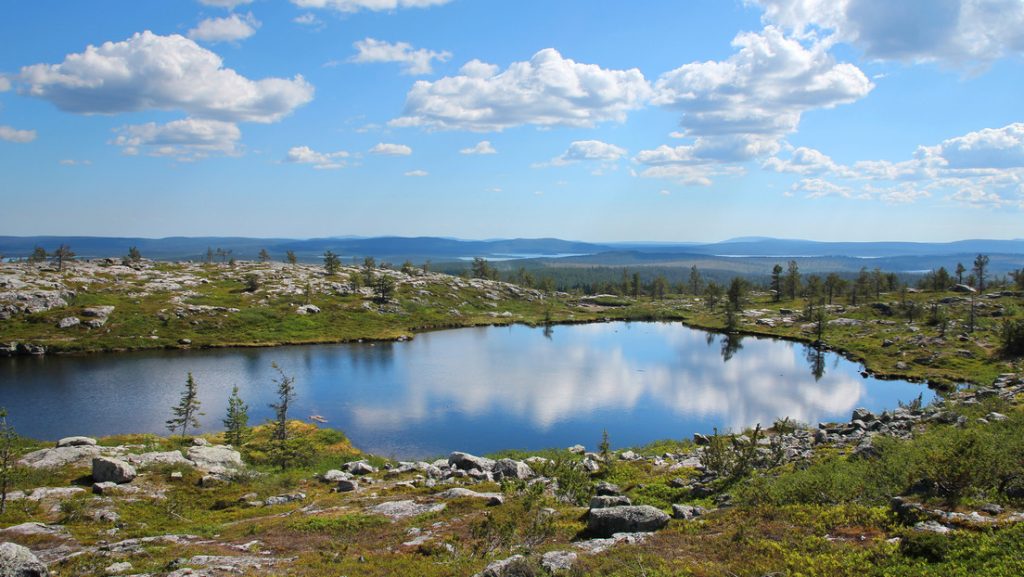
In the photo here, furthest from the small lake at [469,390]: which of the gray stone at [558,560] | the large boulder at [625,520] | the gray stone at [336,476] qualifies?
the gray stone at [558,560]

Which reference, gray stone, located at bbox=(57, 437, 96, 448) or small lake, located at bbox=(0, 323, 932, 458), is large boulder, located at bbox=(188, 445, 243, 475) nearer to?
gray stone, located at bbox=(57, 437, 96, 448)

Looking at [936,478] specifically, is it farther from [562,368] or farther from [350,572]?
[562,368]

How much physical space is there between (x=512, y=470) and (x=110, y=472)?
81.9ft

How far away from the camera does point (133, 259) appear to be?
187750 millimetres

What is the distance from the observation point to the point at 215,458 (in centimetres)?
3925

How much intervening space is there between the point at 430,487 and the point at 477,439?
22.9 metres

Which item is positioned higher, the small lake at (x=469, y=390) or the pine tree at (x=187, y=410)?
the pine tree at (x=187, y=410)

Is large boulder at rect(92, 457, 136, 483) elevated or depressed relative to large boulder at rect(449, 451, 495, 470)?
elevated

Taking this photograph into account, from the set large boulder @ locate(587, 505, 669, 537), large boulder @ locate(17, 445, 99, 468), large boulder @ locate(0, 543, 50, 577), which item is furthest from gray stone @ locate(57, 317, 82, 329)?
large boulder @ locate(587, 505, 669, 537)

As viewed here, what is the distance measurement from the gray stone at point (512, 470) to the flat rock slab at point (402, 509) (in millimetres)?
7854

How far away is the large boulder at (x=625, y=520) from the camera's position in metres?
21.8

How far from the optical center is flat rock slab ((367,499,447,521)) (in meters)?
27.3

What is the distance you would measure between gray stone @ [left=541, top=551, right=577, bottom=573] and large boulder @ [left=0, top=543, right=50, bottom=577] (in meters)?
16.0

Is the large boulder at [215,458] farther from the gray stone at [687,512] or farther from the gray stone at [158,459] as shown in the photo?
the gray stone at [687,512]
